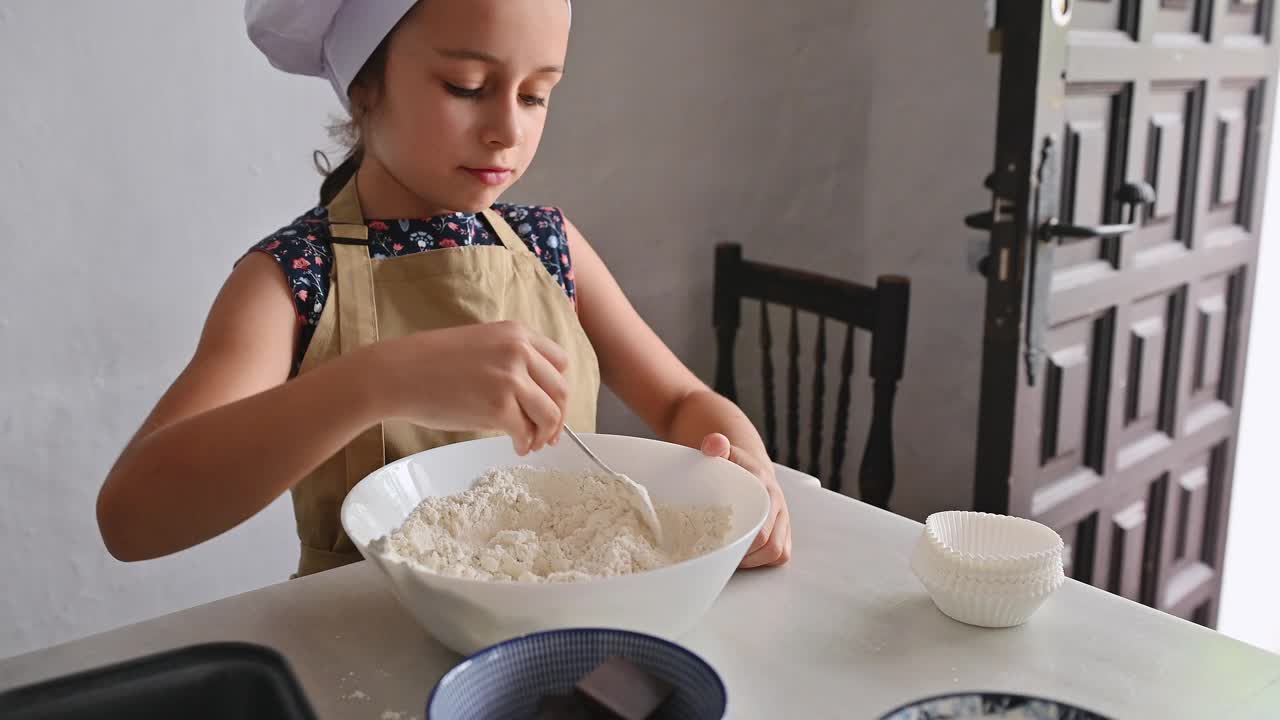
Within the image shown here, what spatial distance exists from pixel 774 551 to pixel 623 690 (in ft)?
1.03

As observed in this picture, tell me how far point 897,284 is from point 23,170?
46.0 inches

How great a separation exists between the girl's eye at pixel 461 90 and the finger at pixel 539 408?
0.32 meters

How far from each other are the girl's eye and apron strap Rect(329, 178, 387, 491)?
21 cm

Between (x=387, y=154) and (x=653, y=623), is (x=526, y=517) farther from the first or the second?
(x=387, y=154)

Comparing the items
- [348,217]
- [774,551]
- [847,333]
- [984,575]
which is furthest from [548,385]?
[847,333]

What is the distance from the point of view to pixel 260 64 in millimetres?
1456

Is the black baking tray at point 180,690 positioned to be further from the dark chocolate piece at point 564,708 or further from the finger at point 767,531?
the finger at point 767,531

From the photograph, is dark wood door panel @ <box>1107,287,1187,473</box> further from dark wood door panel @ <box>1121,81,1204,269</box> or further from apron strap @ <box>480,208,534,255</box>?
apron strap @ <box>480,208,534,255</box>

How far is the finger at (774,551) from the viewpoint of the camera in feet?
2.59

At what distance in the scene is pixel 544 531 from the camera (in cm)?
77

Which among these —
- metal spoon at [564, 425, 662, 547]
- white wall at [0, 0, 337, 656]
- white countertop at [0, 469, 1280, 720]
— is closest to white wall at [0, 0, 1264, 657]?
white wall at [0, 0, 337, 656]

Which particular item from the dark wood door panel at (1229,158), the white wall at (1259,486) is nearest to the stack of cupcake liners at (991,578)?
the dark wood door panel at (1229,158)

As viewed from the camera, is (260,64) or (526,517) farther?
(260,64)

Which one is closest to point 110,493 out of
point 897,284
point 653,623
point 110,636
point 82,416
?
point 110,636
